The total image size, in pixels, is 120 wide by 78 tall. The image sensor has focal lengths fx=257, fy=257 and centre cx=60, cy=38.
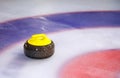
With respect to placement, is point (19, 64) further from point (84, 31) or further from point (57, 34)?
point (84, 31)

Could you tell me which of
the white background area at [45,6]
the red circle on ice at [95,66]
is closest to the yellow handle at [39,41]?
the red circle on ice at [95,66]

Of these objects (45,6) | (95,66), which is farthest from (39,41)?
(45,6)

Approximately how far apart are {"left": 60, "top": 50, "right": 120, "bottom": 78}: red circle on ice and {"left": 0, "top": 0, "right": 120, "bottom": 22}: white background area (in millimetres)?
745

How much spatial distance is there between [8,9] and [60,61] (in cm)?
97

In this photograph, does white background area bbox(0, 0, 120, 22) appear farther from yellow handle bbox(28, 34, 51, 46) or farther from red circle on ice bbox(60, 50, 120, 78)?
red circle on ice bbox(60, 50, 120, 78)

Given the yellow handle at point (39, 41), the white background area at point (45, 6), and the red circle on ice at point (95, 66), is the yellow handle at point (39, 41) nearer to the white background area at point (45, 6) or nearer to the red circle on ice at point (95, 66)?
the red circle on ice at point (95, 66)

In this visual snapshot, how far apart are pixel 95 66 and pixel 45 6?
1068 mm

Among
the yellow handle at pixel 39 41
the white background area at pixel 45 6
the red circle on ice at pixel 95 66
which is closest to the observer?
the red circle on ice at pixel 95 66

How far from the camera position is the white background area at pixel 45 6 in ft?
5.98

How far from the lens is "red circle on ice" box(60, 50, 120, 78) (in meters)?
1.00

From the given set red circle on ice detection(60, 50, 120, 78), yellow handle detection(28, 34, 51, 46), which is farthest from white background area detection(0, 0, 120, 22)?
red circle on ice detection(60, 50, 120, 78)

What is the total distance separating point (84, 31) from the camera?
149cm

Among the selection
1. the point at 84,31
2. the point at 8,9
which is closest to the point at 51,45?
the point at 84,31

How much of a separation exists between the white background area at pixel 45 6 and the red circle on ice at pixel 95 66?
0.74m
